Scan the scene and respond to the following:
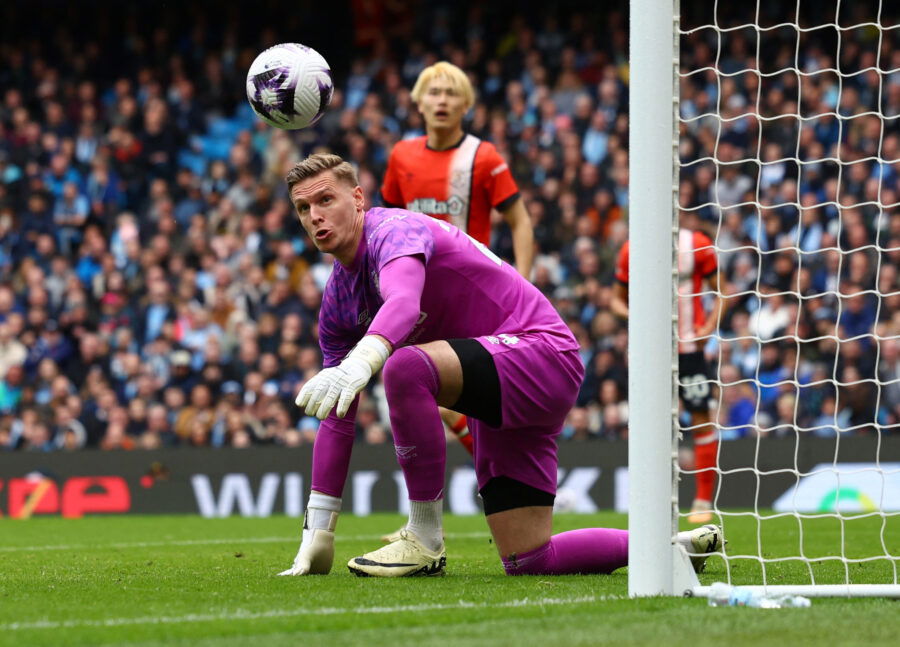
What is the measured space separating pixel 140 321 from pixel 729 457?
22.5 feet

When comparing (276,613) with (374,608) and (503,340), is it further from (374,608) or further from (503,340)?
(503,340)

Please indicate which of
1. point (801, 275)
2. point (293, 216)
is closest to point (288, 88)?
point (801, 275)

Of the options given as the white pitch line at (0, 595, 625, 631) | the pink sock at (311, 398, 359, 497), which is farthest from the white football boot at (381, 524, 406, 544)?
the white pitch line at (0, 595, 625, 631)

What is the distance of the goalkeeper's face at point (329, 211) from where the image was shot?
5.01 m

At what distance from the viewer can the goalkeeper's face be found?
5.01 m

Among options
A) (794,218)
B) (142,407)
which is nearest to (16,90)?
(142,407)

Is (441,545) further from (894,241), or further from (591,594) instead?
(894,241)

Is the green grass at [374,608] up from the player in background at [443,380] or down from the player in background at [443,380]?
down

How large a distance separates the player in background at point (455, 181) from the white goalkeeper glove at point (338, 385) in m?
3.20

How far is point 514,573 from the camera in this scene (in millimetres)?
5223

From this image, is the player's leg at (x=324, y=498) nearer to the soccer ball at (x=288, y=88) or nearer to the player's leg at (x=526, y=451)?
the player's leg at (x=526, y=451)

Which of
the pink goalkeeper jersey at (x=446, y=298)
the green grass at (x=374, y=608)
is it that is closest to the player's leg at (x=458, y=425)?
the green grass at (x=374, y=608)

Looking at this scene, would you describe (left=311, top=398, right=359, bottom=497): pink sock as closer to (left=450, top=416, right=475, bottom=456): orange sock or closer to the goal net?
the goal net

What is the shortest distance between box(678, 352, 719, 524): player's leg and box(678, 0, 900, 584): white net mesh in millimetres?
43
